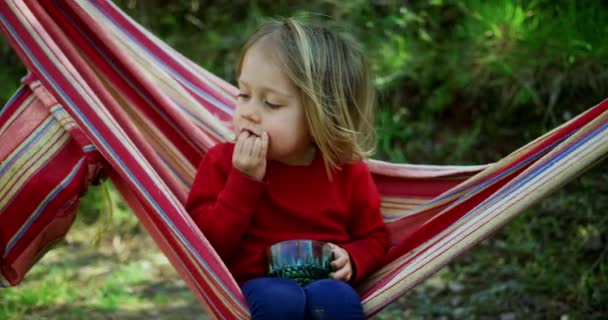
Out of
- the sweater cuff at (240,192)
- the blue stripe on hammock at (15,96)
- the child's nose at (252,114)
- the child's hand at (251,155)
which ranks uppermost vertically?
the blue stripe on hammock at (15,96)

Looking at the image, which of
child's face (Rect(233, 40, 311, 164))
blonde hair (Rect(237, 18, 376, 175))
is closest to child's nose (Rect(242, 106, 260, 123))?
child's face (Rect(233, 40, 311, 164))

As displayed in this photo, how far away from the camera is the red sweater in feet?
6.35

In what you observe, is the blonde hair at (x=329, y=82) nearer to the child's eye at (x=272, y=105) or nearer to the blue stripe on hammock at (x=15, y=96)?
the child's eye at (x=272, y=105)

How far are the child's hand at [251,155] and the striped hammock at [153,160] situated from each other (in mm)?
169

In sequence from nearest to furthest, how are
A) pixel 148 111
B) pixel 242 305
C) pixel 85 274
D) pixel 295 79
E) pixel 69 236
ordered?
pixel 242 305
pixel 295 79
pixel 148 111
pixel 85 274
pixel 69 236

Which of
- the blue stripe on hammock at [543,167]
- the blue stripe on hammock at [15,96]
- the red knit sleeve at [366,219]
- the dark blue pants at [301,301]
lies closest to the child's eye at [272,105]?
the red knit sleeve at [366,219]

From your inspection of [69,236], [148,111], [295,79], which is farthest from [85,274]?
[295,79]

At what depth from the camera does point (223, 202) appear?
193 centimetres

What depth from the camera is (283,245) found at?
1970 mm

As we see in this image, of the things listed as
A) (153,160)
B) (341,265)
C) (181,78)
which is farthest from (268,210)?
(181,78)

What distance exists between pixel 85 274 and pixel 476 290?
1565mm

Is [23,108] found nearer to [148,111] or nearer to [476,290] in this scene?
[148,111]

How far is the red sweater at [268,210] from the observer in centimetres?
193

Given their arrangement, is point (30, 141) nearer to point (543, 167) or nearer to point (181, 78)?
point (181, 78)
